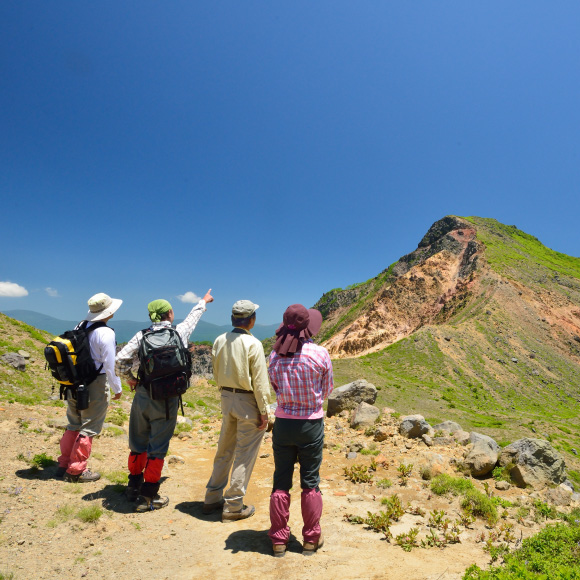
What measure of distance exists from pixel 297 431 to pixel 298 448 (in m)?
0.24

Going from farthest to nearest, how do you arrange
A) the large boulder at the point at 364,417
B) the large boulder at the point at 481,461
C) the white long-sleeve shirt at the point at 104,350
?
1. the large boulder at the point at 364,417
2. the large boulder at the point at 481,461
3. the white long-sleeve shirt at the point at 104,350

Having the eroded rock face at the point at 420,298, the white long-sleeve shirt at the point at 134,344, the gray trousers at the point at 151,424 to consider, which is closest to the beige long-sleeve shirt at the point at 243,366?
the white long-sleeve shirt at the point at 134,344

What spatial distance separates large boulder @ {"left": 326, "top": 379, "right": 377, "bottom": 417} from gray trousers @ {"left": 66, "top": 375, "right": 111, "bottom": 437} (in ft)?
28.6

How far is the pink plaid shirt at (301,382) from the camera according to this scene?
12.9 feet

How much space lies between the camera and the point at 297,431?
12.7 ft

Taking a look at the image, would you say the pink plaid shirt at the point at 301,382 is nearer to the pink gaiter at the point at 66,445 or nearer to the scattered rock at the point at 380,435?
the pink gaiter at the point at 66,445

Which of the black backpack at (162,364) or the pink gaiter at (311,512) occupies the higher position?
the black backpack at (162,364)

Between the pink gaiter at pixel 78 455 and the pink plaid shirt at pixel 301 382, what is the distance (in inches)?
130

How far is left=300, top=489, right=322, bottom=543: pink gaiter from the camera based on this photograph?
12.9 ft

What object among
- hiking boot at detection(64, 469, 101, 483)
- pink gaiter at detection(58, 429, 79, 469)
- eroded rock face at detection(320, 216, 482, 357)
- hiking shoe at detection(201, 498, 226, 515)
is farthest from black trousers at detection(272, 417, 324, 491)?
→ eroded rock face at detection(320, 216, 482, 357)

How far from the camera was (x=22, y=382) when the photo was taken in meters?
11.4

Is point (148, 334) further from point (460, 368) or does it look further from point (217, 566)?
point (460, 368)

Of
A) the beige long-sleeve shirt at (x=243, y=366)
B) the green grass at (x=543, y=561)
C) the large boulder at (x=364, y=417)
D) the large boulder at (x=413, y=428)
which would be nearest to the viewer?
the green grass at (x=543, y=561)

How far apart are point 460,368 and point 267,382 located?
137 ft
